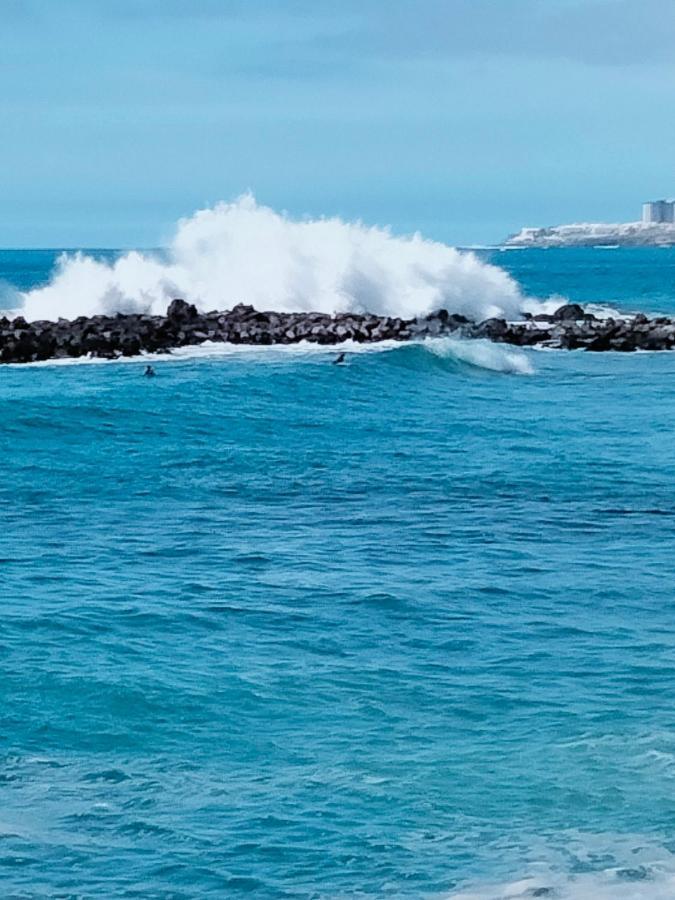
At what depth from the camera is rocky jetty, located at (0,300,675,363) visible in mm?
36094

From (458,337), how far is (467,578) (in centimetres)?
2790

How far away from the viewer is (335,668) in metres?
11.1

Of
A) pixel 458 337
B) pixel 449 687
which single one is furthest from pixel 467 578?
pixel 458 337

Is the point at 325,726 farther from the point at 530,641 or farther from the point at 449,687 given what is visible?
the point at 530,641

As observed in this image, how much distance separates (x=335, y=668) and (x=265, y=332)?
95.2 feet

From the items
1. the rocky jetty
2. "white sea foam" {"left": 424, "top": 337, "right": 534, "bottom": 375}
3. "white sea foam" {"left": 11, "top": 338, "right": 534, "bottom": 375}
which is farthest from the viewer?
"white sea foam" {"left": 424, "top": 337, "right": 534, "bottom": 375}

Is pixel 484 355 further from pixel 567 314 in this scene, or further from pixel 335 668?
pixel 335 668

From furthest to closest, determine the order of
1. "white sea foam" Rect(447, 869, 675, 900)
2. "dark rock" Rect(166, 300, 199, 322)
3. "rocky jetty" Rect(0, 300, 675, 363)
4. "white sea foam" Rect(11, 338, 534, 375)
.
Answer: "dark rock" Rect(166, 300, 199, 322)
"rocky jetty" Rect(0, 300, 675, 363)
"white sea foam" Rect(11, 338, 534, 375)
"white sea foam" Rect(447, 869, 675, 900)

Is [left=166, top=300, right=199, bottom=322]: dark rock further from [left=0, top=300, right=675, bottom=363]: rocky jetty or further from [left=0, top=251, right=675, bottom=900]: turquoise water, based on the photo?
[left=0, top=251, right=675, bottom=900]: turquoise water

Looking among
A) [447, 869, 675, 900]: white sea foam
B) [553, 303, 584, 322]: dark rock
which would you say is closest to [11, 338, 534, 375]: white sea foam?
[553, 303, 584, 322]: dark rock

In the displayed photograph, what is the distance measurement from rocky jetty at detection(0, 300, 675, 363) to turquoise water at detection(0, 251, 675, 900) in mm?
13263

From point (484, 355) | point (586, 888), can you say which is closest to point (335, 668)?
point (586, 888)

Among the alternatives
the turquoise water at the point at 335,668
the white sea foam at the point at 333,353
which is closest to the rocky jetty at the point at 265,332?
the white sea foam at the point at 333,353

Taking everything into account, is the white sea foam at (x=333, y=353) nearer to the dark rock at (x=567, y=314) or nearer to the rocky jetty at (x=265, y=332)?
the rocky jetty at (x=265, y=332)
